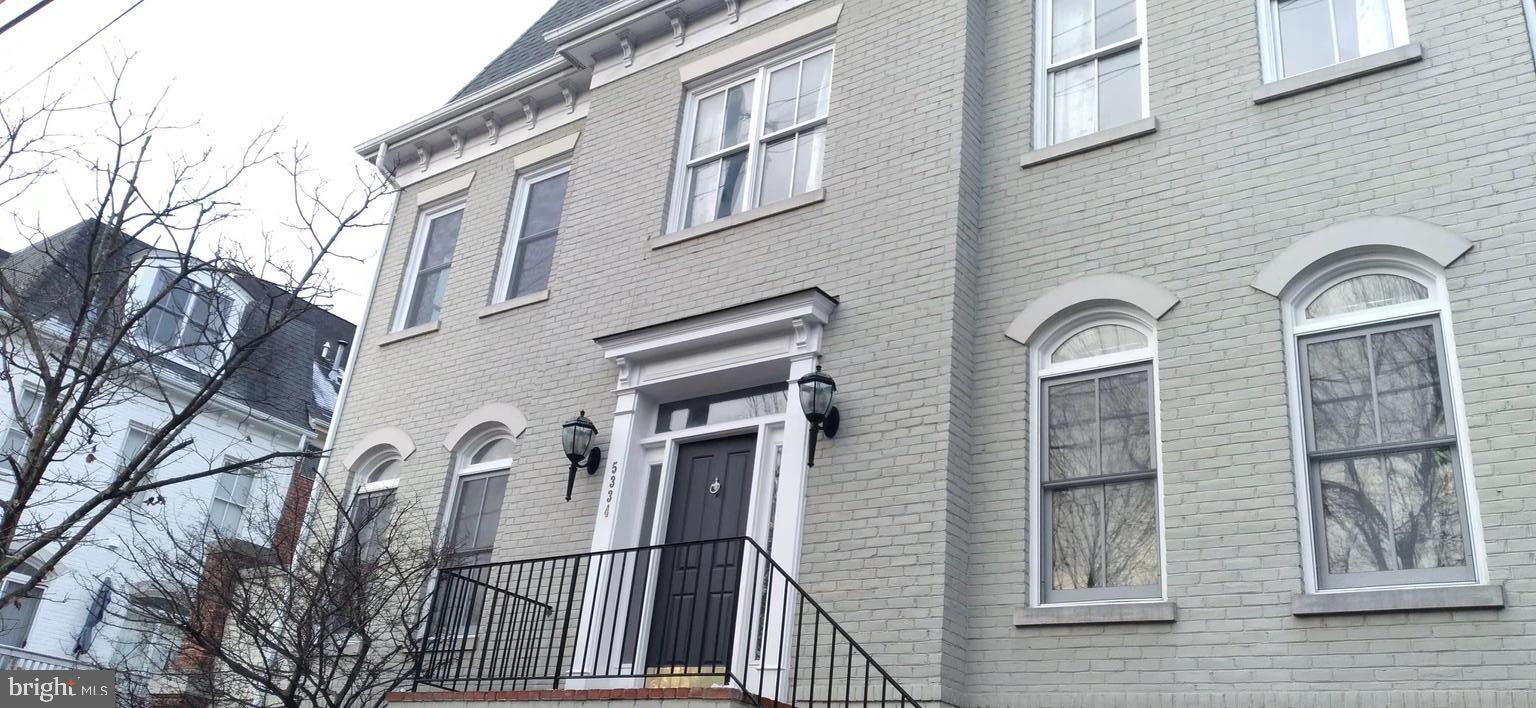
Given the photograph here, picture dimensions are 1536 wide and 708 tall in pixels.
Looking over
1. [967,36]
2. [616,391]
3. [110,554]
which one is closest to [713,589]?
[616,391]

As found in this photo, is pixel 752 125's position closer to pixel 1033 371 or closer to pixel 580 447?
pixel 580 447

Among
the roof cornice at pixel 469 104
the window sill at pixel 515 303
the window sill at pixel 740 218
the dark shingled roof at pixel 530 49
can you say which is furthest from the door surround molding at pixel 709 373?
the dark shingled roof at pixel 530 49

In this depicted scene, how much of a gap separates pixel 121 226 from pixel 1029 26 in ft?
24.4

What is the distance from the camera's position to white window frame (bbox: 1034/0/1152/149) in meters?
8.48

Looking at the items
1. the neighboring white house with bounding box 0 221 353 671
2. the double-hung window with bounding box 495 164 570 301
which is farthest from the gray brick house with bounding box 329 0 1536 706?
the neighboring white house with bounding box 0 221 353 671

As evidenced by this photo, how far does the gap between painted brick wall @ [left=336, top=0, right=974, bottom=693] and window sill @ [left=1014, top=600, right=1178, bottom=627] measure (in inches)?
21.6

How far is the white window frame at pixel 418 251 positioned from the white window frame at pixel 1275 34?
810 centimetres

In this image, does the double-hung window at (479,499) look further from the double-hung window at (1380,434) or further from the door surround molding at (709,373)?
the double-hung window at (1380,434)

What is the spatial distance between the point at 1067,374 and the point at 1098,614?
5.47 ft

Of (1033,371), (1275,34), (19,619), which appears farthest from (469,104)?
(19,619)

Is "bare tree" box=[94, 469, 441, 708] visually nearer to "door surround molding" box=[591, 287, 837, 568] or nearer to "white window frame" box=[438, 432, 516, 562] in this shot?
"white window frame" box=[438, 432, 516, 562]

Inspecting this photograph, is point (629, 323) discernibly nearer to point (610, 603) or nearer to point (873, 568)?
point (610, 603)

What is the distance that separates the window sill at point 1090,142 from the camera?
26.6 ft

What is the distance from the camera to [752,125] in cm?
1023
